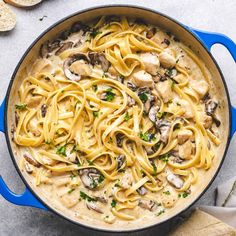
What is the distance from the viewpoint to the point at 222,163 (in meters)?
5.47

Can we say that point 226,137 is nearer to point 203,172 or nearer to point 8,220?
point 203,172

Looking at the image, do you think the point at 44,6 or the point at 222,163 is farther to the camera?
the point at 44,6

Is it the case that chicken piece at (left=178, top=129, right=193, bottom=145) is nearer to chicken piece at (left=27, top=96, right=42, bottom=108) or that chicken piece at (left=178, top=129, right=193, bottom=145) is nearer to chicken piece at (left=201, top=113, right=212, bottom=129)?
chicken piece at (left=201, top=113, right=212, bottom=129)

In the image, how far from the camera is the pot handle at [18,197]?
5344mm

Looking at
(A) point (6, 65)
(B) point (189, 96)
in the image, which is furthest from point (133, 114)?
(A) point (6, 65)

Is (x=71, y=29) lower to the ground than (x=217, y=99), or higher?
higher

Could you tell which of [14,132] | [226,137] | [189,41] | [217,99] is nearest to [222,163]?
[226,137]

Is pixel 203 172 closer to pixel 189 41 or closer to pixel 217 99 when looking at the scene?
pixel 217 99

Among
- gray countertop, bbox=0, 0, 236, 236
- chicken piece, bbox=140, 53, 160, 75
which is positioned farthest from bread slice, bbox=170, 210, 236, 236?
chicken piece, bbox=140, 53, 160, 75

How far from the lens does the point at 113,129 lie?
18.1ft

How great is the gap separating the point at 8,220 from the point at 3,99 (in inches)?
44.5

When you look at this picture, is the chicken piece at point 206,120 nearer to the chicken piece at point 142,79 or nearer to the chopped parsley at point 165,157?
the chopped parsley at point 165,157

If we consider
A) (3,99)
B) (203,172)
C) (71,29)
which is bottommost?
(203,172)

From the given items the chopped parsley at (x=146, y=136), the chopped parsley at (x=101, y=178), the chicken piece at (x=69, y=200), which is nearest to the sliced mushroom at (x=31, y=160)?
the chicken piece at (x=69, y=200)
